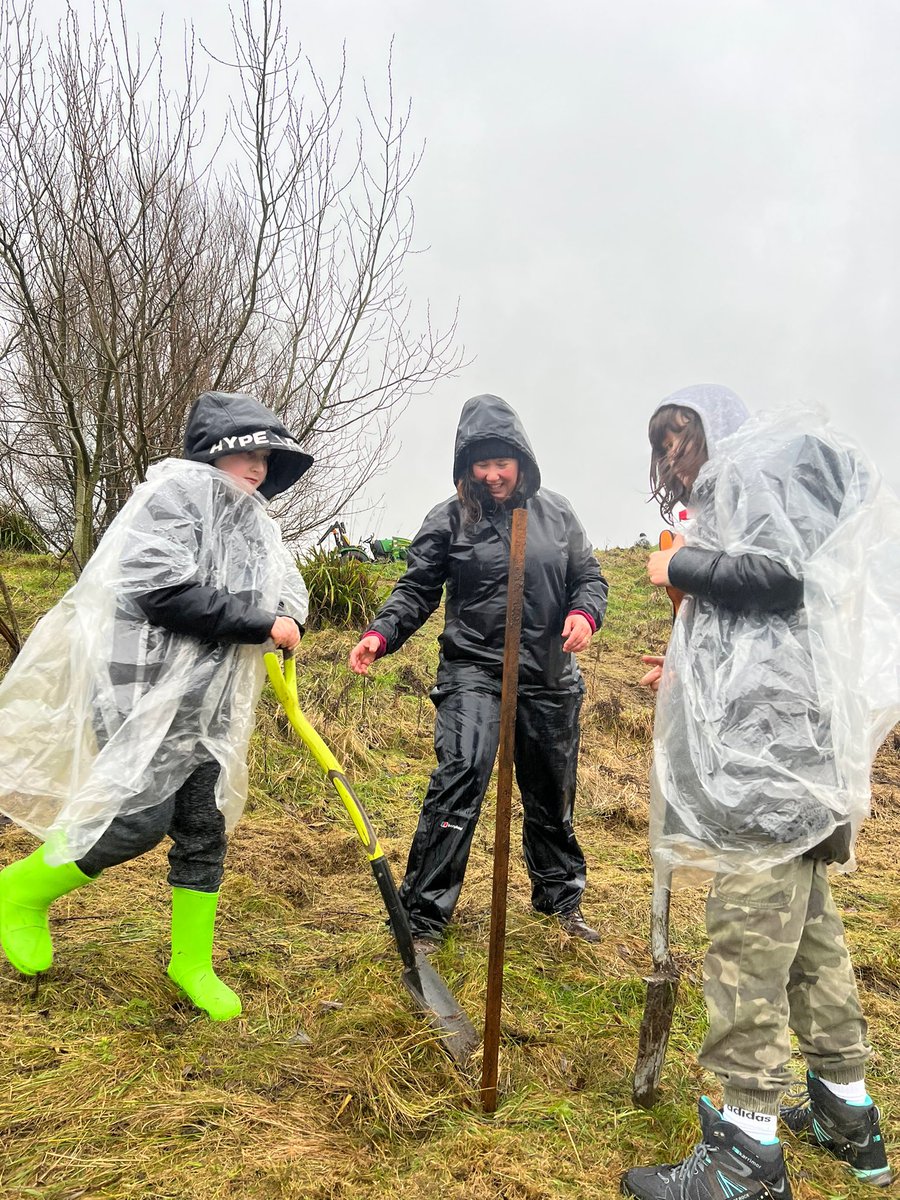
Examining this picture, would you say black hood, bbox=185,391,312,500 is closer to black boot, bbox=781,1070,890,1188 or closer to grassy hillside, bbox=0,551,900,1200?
grassy hillside, bbox=0,551,900,1200

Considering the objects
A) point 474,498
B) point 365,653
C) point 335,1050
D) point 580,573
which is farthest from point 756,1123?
point 474,498

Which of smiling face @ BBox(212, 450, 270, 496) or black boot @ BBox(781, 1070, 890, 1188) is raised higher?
smiling face @ BBox(212, 450, 270, 496)

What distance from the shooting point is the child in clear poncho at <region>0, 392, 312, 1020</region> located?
237 cm

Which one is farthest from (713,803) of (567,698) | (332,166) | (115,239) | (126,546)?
(115,239)

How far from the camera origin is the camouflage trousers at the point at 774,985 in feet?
5.73

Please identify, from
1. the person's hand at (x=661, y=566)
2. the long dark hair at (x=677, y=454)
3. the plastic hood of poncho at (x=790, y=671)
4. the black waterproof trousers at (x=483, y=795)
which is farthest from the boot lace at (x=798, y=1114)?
the long dark hair at (x=677, y=454)

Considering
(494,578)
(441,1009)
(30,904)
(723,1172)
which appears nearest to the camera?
(723,1172)

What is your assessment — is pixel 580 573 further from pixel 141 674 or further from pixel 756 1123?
pixel 756 1123

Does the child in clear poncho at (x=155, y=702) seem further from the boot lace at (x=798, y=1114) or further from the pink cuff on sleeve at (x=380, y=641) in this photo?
the boot lace at (x=798, y=1114)

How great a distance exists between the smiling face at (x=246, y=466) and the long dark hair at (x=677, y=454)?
A: 128cm

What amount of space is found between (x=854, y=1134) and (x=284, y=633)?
76.4 inches

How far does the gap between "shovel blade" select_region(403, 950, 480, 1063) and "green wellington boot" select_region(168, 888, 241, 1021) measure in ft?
1.89

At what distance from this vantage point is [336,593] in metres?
7.47

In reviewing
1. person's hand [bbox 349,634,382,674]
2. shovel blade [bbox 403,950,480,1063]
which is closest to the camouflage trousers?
shovel blade [bbox 403,950,480,1063]
